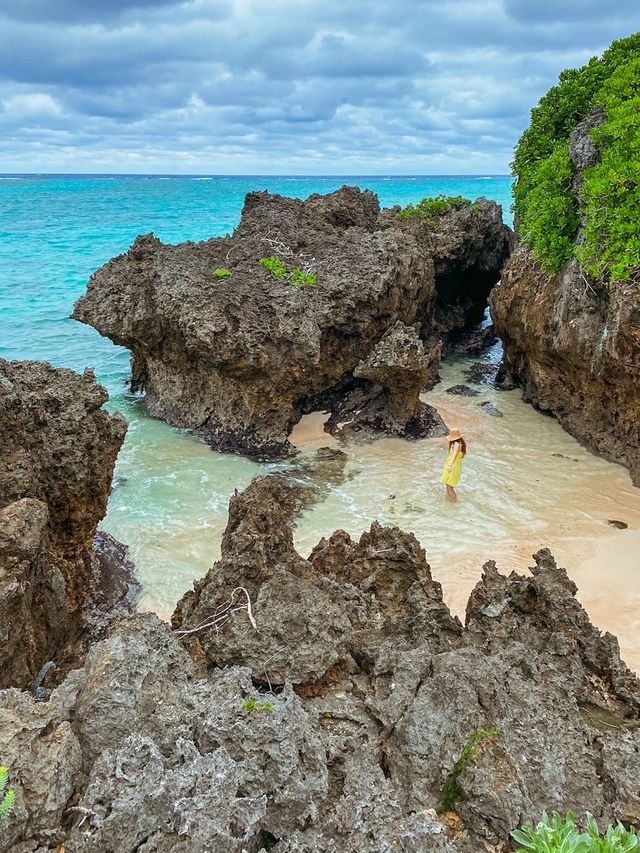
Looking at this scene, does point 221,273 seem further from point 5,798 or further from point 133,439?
point 5,798

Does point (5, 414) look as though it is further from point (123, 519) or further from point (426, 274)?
point (426, 274)

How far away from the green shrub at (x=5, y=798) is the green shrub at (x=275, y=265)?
33.7ft

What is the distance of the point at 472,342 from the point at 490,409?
5.60m

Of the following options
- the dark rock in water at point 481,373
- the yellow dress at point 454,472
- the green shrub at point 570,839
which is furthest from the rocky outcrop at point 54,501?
the dark rock in water at point 481,373

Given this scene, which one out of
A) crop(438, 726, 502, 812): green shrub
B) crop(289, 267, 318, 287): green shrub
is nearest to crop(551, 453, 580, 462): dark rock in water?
crop(289, 267, 318, 287): green shrub

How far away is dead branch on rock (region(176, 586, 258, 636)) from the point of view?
12.7 ft

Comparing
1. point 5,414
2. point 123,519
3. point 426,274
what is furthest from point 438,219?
point 5,414

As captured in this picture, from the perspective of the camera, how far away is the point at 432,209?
16859mm

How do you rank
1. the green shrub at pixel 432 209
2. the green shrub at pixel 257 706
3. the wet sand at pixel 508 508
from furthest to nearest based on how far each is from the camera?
1. the green shrub at pixel 432 209
2. the wet sand at pixel 508 508
3. the green shrub at pixel 257 706

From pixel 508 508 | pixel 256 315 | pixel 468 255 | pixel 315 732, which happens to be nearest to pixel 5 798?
pixel 315 732

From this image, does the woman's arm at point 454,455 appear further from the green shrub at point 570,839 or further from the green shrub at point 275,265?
the green shrub at point 570,839

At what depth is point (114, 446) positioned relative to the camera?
6387 mm

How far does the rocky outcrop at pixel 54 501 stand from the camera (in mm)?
4359

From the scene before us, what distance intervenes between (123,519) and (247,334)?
147 inches
